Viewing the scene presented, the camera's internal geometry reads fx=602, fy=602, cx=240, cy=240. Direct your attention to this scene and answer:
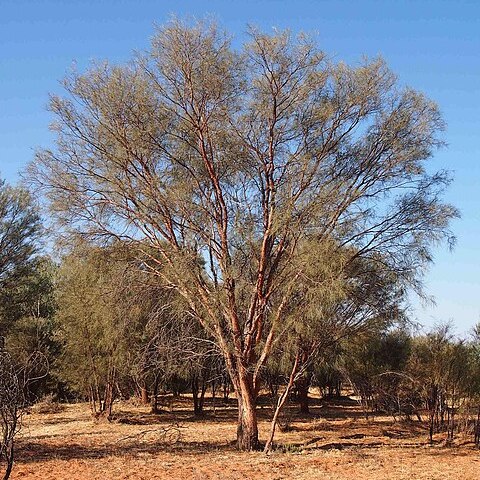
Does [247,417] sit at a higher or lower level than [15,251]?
lower

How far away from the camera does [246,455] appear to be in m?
13.1

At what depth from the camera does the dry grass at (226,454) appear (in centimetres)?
1083

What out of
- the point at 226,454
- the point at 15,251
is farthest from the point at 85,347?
the point at 226,454

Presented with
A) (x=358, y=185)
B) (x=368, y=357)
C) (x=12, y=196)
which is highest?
(x=12, y=196)

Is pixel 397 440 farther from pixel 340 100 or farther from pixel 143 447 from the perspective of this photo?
pixel 340 100

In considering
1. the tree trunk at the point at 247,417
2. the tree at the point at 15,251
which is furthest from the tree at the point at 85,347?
the tree trunk at the point at 247,417

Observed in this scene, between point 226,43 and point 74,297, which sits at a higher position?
point 226,43

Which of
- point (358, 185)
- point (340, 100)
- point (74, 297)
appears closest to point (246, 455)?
point (358, 185)

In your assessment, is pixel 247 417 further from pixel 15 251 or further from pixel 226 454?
pixel 15 251

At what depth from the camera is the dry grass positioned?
35.5ft

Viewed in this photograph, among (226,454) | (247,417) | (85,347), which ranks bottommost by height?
(226,454)

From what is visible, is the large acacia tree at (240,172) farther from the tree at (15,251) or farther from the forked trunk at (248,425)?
the tree at (15,251)

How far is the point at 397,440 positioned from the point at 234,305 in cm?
778

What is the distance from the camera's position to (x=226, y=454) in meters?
13.3
